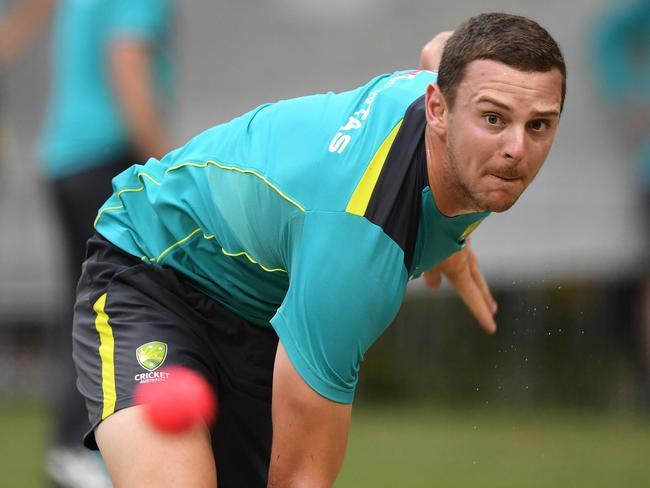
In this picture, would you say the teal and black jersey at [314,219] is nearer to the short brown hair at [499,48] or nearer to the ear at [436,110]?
the ear at [436,110]

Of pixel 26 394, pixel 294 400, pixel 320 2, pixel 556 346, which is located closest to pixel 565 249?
pixel 556 346

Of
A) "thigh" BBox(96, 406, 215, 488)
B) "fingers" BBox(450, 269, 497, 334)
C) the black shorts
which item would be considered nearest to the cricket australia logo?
the black shorts

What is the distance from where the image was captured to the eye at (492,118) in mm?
3547

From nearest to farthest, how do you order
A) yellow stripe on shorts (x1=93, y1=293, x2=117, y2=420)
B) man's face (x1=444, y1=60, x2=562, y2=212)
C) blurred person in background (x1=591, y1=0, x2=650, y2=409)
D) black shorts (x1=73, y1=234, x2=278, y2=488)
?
man's face (x1=444, y1=60, x2=562, y2=212)
yellow stripe on shorts (x1=93, y1=293, x2=117, y2=420)
black shorts (x1=73, y1=234, x2=278, y2=488)
blurred person in background (x1=591, y1=0, x2=650, y2=409)

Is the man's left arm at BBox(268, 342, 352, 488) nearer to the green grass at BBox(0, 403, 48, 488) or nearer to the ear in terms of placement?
the ear

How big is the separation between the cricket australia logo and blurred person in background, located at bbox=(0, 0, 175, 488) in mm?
2163

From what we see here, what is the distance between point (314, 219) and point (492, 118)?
517mm

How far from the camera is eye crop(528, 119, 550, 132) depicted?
11.8 ft

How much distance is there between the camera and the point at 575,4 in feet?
26.4

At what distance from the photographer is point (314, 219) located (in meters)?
3.61

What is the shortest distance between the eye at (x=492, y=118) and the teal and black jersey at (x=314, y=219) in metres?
0.22

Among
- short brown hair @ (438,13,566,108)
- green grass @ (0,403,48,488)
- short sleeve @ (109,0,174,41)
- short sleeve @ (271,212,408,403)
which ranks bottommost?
green grass @ (0,403,48,488)

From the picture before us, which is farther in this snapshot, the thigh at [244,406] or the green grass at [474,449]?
the green grass at [474,449]

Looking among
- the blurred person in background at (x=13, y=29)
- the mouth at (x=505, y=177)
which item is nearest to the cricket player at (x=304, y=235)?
the mouth at (x=505, y=177)
